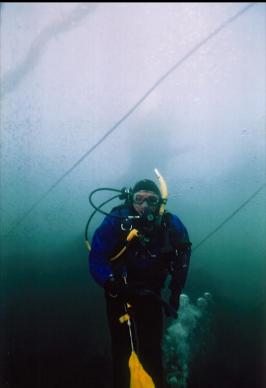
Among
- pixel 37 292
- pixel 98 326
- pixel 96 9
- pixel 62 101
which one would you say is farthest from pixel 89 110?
pixel 37 292

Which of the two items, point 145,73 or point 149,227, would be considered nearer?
point 149,227

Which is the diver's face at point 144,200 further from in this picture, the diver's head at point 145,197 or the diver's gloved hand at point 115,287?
the diver's gloved hand at point 115,287

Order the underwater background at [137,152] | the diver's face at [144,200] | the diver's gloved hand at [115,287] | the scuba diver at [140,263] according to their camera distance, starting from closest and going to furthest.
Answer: the diver's gloved hand at [115,287], the scuba diver at [140,263], the diver's face at [144,200], the underwater background at [137,152]

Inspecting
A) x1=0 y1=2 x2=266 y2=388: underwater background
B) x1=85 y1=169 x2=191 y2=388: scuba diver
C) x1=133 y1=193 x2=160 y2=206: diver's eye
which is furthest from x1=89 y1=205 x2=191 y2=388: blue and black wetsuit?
x1=0 y1=2 x2=266 y2=388: underwater background

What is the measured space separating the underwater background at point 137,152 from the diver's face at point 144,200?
141 inches

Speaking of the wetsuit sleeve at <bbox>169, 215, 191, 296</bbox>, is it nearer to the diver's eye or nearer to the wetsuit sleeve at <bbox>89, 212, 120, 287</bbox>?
the diver's eye

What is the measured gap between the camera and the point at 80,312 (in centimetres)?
950

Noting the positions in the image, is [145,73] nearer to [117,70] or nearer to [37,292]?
[117,70]

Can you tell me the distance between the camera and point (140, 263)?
116 inches

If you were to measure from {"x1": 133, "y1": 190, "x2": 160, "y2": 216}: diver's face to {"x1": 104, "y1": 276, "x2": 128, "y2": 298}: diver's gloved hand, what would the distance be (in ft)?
2.29

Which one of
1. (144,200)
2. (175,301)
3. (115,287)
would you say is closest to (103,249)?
(115,287)

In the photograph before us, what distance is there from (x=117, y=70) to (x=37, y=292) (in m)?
8.59

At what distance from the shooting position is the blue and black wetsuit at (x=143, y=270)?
2.84m

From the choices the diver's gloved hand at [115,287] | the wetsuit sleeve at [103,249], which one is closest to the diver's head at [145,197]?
the wetsuit sleeve at [103,249]
